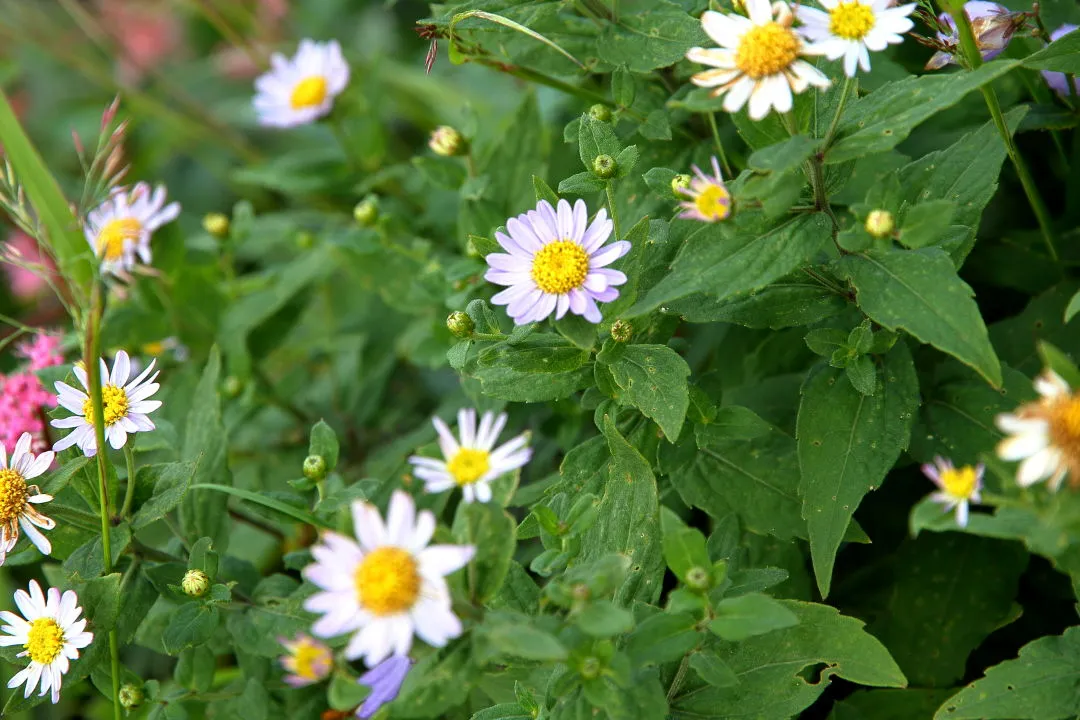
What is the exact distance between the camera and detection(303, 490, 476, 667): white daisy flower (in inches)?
39.4

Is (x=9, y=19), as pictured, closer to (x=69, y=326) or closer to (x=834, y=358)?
(x=69, y=326)

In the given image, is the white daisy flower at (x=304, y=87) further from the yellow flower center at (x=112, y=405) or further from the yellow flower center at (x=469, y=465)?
the yellow flower center at (x=469, y=465)

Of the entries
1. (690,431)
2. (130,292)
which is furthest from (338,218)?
(690,431)

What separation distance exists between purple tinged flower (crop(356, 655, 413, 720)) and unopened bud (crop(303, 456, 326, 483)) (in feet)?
1.14

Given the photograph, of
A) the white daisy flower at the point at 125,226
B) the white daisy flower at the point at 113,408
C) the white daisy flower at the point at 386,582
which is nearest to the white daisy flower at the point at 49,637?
the white daisy flower at the point at 113,408

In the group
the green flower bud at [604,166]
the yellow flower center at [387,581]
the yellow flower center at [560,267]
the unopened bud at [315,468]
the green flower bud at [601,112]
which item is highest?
the green flower bud at [601,112]

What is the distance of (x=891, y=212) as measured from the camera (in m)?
1.27

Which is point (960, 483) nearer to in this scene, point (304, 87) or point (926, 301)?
point (926, 301)

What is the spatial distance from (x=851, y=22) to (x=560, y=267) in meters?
0.49

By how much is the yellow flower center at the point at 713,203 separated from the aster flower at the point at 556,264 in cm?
14

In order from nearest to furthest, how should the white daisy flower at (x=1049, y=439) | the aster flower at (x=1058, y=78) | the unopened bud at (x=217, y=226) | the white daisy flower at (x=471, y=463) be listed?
the white daisy flower at (x=1049, y=439), the white daisy flower at (x=471, y=463), the aster flower at (x=1058, y=78), the unopened bud at (x=217, y=226)

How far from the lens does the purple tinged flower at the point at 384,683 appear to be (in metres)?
1.28

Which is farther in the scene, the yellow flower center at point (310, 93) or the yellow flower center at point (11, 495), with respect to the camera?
the yellow flower center at point (310, 93)

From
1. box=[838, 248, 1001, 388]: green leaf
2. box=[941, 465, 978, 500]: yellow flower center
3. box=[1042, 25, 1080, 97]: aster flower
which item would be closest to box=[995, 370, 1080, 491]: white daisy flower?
box=[941, 465, 978, 500]: yellow flower center
